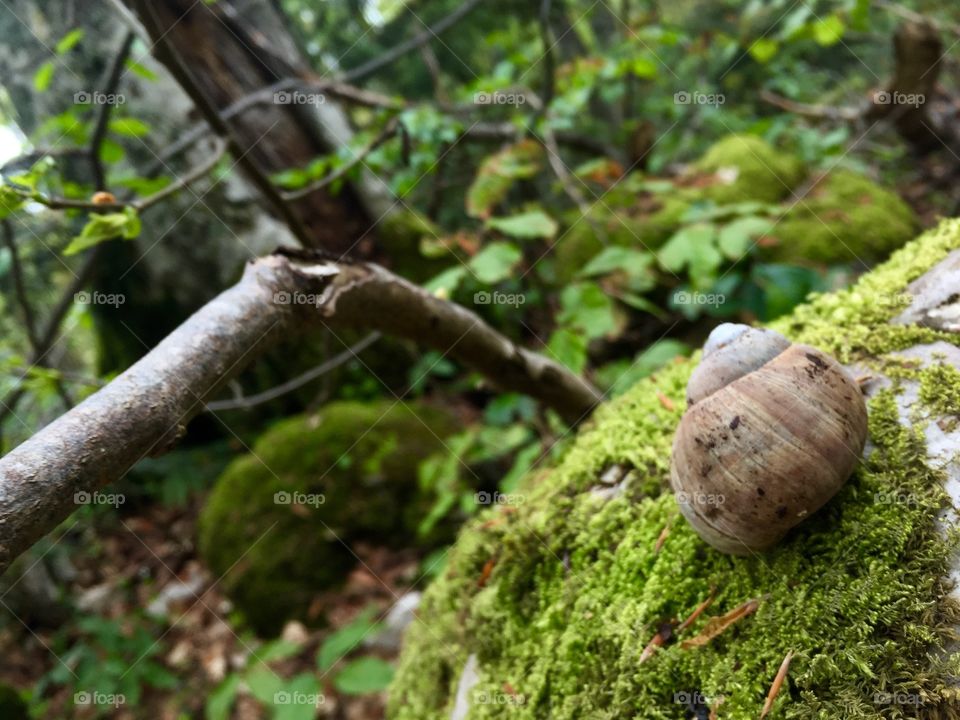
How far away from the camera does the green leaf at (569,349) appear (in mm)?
3025

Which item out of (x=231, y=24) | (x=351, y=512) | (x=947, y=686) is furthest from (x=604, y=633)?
(x=231, y=24)

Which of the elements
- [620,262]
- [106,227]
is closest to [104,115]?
[106,227]

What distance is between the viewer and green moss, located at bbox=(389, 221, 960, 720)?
1.24 metres

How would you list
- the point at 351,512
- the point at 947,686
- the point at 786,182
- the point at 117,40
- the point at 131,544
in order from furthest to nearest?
the point at 131,544 < the point at 786,182 < the point at 117,40 < the point at 351,512 < the point at 947,686

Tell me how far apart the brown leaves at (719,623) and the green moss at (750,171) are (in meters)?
4.43

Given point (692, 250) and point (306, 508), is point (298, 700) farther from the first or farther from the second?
point (692, 250)

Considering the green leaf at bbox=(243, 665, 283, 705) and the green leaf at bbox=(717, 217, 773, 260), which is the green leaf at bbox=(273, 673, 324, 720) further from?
the green leaf at bbox=(717, 217, 773, 260)

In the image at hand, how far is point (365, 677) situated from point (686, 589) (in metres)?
2.26

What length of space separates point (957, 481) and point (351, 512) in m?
3.95

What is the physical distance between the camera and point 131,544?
237 inches

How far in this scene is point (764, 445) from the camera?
47.8 inches

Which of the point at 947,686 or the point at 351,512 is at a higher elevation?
the point at 947,686

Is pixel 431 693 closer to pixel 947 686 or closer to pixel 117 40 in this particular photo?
pixel 947 686

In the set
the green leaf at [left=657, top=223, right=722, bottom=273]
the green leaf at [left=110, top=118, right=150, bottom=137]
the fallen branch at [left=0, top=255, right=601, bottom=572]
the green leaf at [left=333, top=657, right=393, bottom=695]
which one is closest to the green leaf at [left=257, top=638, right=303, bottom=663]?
the green leaf at [left=333, top=657, right=393, bottom=695]
